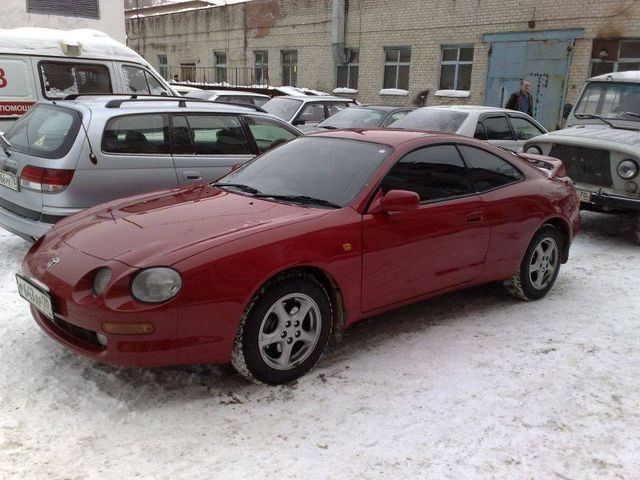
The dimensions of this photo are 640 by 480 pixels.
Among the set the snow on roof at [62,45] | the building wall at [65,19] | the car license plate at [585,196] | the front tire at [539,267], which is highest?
the building wall at [65,19]

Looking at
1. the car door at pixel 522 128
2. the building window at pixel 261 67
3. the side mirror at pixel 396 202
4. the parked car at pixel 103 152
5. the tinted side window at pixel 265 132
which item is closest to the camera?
the side mirror at pixel 396 202

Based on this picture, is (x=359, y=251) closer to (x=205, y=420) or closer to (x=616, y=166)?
(x=205, y=420)

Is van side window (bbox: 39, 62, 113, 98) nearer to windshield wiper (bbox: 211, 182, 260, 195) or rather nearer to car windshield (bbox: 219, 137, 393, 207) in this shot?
windshield wiper (bbox: 211, 182, 260, 195)

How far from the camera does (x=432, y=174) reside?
4.11 meters

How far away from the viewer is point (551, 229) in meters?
4.89

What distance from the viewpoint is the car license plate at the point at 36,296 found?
3119 millimetres

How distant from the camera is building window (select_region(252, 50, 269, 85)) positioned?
26.9 meters

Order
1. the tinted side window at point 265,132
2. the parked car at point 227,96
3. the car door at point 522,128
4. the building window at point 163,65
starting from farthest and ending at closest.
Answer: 1. the building window at point 163,65
2. the parked car at point 227,96
3. the car door at point 522,128
4. the tinted side window at point 265,132

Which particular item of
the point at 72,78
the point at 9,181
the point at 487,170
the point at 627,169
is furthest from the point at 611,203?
the point at 72,78

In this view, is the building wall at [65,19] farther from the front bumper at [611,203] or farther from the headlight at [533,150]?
the front bumper at [611,203]

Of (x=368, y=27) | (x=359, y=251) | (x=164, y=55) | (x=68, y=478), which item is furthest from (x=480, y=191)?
(x=164, y=55)

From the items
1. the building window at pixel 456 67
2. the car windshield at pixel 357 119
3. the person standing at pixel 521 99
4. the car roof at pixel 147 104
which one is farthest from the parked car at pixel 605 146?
the building window at pixel 456 67

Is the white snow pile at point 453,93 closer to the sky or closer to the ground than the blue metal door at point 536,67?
closer to the ground

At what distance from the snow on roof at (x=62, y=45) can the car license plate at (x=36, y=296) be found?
604 cm
